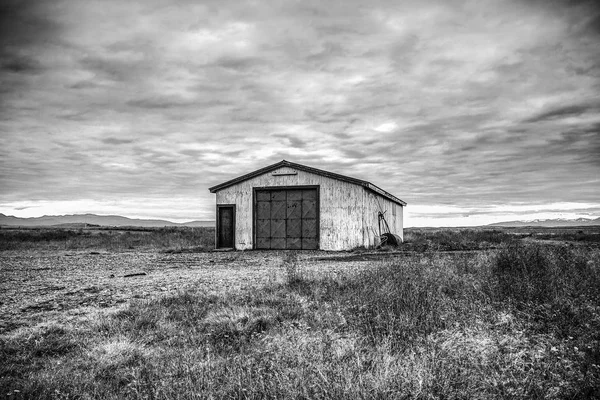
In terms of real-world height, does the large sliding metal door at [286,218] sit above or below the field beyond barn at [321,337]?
above

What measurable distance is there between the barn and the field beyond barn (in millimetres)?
12125

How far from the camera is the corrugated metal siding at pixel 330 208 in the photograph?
72.2ft

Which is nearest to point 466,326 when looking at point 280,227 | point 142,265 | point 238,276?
point 238,276

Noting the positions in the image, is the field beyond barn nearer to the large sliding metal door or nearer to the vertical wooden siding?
the large sliding metal door

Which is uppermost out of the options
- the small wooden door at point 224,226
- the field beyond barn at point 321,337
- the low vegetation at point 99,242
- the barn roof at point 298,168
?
the barn roof at point 298,168

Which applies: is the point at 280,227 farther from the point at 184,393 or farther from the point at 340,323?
the point at 184,393

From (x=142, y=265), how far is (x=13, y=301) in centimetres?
696

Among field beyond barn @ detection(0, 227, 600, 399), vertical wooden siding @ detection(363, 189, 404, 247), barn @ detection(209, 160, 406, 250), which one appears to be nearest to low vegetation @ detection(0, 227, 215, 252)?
barn @ detection(209, 160, 406, 250)

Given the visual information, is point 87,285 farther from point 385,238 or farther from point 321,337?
point 385,238

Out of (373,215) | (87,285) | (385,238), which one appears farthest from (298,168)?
(87,285)

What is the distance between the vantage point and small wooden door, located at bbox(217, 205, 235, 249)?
78.7 ft

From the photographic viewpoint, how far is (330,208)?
2212 centimetres

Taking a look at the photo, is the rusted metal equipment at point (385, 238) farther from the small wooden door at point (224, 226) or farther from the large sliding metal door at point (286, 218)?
the small wooden door at point (224, 226)

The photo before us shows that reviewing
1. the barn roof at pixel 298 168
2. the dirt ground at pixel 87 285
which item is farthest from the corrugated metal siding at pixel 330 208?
the dirt ground at pixel 87 285
